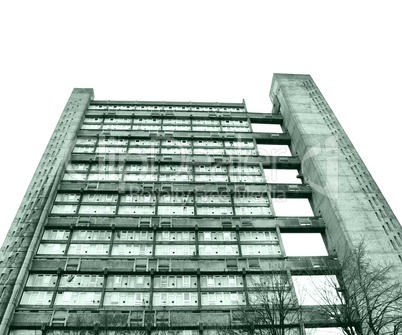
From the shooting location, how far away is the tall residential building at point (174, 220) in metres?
33.8

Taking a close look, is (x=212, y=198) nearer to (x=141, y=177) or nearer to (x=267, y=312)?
(x=141, y=177)

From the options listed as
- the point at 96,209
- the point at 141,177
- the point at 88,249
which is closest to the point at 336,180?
the point at 141,177

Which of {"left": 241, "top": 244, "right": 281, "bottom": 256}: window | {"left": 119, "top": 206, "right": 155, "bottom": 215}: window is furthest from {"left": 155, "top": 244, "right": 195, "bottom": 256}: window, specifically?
{"left": 241, "top": 244, "right": 281, "bottom": 256}: window

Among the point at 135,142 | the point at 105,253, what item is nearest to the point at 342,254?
the point at 105,253

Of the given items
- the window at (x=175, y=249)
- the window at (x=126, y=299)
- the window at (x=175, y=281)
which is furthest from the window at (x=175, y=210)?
the window at (x=126, y=299)

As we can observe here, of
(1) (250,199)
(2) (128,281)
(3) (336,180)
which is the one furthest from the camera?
(1) (250,199)

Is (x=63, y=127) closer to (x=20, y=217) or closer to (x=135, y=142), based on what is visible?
(x=135, y=142)

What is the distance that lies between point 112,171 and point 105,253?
1254 cm

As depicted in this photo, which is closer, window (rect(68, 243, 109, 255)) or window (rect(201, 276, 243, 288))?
window (rect(201, 276, 243, 288))

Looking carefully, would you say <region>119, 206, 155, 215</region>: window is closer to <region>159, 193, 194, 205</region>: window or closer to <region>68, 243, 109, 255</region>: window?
<region>159, 193, 194, 205</region>: window

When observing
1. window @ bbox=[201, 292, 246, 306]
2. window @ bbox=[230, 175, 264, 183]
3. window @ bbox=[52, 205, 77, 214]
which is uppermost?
window @ bbox=[230, 175, 264, 183]

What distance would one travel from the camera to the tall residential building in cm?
3375

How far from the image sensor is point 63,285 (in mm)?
35375

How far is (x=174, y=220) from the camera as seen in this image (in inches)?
1625
